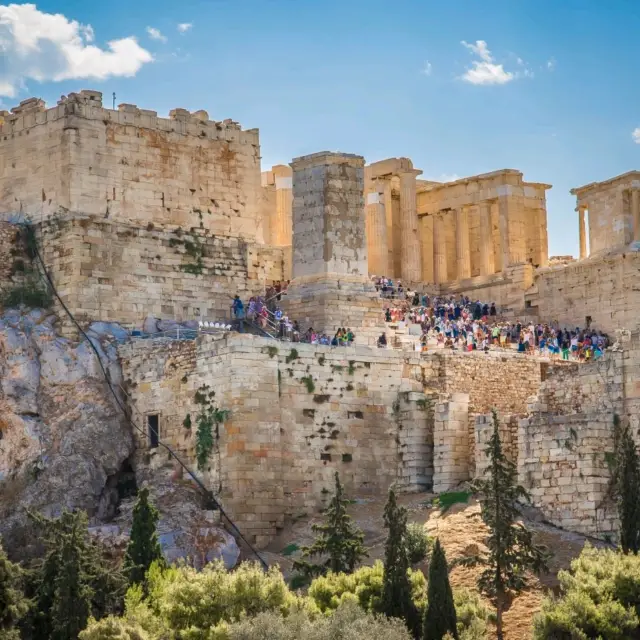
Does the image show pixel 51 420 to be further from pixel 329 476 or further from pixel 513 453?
pixel 513 453

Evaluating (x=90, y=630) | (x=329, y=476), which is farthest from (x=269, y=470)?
(x=90, y=630)

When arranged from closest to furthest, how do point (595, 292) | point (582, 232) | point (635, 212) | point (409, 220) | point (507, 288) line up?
1. point (595, 292)
2. point (507, 288)
3. point (635, 212)
4. point (409, 220)
5. point (582, 232)

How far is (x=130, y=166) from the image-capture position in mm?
58406

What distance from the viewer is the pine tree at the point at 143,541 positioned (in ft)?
153

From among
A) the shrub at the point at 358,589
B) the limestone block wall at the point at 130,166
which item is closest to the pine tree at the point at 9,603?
the shrub at the point at 358,589

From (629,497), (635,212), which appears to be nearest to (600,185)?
(635,212)

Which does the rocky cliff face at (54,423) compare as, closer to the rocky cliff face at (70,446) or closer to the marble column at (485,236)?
the rocky cliff face at (70,446)

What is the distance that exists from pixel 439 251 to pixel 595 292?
9442 mm

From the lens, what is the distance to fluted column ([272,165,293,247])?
66188mm

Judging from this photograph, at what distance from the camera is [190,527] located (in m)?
50.4

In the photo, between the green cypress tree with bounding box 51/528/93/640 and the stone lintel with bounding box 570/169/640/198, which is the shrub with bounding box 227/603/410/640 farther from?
the stone lintel with bounding box 570/169/640/198

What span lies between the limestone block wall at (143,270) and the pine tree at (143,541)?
978 cm

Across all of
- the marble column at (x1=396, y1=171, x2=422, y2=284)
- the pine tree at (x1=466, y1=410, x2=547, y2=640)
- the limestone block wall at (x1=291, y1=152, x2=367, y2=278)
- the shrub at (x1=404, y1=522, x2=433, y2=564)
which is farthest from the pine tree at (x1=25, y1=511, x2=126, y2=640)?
the marble column at (x1=396, y1=171, x2=422, y2=284)

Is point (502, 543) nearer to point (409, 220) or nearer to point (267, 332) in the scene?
point (267, 332)
